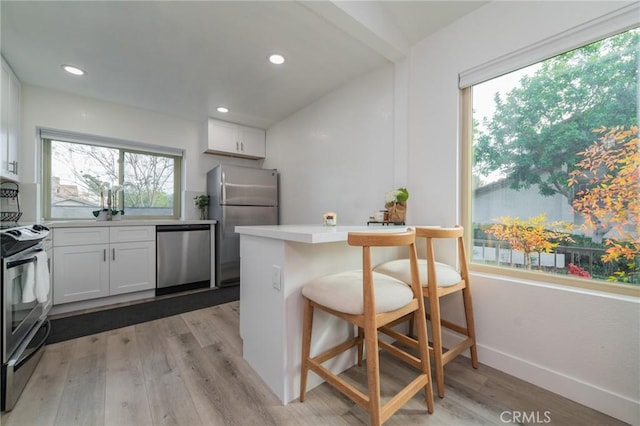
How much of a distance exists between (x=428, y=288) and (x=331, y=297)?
23.4 inches

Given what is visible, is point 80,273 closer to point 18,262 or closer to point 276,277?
point 18,262

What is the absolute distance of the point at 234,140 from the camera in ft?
12.2

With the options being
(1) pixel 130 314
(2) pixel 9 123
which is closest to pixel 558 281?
(1) pixel 130 314

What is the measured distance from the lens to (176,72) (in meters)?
2.42

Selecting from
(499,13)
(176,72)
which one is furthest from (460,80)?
(176,72)

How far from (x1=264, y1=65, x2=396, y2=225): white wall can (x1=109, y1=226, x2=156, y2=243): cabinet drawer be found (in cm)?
167

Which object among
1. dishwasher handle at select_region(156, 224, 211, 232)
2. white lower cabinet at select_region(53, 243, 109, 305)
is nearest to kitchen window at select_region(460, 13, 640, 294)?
dishwasher handle at select_region(156, 224, 211, 232)

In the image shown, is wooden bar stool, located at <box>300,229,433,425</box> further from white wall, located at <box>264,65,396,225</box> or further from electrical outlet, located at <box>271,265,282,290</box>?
white wall, located at <box>264,65,396,225</box>

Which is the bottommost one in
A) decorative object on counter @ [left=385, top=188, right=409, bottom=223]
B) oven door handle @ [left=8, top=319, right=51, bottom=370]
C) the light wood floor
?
the light wood floor

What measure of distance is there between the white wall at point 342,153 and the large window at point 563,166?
75cm

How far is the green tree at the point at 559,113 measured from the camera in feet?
4.23

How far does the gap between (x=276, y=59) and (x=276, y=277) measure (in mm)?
1937

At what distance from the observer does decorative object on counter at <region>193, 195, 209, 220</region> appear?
3.67m

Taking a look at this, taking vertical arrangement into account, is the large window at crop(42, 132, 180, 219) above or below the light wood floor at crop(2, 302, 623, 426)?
above
